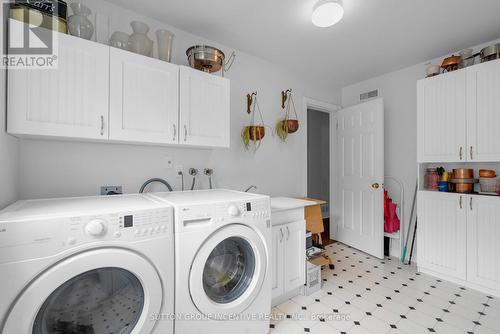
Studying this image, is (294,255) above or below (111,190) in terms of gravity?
below

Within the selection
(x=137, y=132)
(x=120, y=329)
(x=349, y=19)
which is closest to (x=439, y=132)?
(x=349, y=19)

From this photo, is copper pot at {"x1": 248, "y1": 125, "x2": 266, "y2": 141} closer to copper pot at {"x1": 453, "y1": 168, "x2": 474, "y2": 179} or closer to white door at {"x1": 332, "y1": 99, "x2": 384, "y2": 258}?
white door at {"x1": 332, "y1": 99, "x2": 384, "y2": 258}

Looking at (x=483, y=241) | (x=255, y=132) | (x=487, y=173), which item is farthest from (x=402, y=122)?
(x=255, y=132)

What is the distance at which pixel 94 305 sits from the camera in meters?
1.12

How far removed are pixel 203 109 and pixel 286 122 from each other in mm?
1201

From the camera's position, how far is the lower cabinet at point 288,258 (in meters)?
1.94

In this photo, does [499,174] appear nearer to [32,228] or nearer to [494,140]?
[494,140]

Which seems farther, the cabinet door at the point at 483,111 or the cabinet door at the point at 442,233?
the cabinet door at the point at 442,233

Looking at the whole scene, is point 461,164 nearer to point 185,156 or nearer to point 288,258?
point 288,258

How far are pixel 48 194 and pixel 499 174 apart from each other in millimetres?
3893

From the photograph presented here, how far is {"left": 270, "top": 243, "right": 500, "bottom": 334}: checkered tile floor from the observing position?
1.76m

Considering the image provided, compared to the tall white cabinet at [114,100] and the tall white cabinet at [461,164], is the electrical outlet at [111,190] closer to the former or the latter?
the tall white cabinet at [114,100]

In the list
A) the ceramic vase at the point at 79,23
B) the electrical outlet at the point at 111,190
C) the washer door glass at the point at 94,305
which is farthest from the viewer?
the electrical outlet at the point at 111,190

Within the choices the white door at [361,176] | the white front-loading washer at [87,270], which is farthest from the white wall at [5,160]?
the white door at [361,176]
